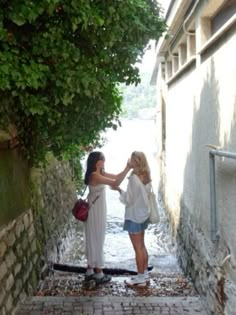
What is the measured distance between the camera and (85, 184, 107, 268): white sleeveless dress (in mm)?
5770

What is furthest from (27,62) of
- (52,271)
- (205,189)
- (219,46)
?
(52,271)

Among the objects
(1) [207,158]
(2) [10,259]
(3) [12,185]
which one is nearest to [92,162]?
(3) [12,185]

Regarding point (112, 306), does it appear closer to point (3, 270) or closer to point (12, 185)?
point (3, 270)

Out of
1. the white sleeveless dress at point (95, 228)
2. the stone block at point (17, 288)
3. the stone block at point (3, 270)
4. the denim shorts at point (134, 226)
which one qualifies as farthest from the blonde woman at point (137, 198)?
the stone block at point (3, 270)

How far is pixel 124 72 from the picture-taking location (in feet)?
15.0

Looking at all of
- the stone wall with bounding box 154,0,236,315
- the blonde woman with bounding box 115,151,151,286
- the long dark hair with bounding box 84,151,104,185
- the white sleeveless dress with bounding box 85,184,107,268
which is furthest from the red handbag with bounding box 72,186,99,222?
the stone wall with bounding box 154,0,236,315

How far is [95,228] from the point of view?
230 inches

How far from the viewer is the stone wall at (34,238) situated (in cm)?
431

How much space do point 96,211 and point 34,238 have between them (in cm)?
81

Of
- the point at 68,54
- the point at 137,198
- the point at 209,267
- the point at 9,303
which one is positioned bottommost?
the point at 9,303

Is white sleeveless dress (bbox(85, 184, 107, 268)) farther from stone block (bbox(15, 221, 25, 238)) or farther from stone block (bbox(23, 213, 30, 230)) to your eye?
stone block (bbox(15, 221, 25, 238))

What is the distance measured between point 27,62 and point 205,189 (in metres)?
2.47

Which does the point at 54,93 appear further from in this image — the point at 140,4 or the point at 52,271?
the point at 52,271

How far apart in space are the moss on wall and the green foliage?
398 millimetres
